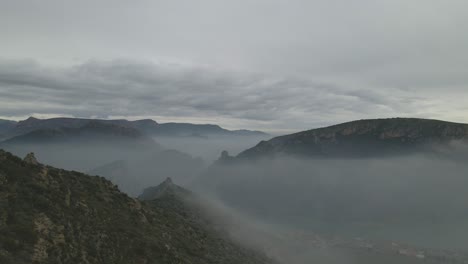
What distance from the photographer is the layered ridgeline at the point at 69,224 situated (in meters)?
42.8

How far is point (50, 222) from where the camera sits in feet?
162

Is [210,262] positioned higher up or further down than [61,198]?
further down

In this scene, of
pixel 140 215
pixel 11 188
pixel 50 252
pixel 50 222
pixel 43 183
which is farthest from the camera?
pixel 140 215

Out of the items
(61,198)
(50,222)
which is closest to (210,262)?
(61,198)

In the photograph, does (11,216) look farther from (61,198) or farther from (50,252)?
(61,198)

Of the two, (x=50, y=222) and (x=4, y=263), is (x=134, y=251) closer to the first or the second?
(x=50, y=222)

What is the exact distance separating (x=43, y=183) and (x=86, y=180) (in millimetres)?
24913

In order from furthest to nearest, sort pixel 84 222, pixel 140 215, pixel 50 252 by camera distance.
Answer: pixel 140 215 < pixel 84 222 < pixel 50 252

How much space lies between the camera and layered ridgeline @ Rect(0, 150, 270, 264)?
42.8m

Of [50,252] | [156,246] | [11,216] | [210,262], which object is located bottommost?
[210,262]

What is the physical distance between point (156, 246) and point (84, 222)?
14335 millimetres

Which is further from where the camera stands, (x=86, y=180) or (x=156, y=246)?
(x=86, y=180)

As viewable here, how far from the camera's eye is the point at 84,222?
188 feet

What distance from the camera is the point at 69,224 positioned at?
5241 cm
